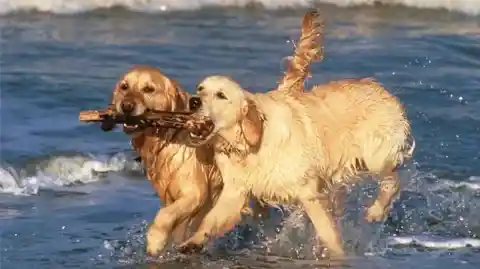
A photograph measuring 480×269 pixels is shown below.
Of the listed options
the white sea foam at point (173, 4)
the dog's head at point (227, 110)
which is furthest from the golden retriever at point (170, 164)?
the white sea foam at point (173, 4)

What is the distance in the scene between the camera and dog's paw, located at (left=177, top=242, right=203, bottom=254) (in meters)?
6.41

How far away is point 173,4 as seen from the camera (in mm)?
16719

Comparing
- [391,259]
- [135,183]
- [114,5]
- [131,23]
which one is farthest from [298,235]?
[114,5]

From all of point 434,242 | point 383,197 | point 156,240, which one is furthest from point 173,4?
point 156,240

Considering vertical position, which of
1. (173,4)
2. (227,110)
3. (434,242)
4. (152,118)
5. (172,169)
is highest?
(227,110)

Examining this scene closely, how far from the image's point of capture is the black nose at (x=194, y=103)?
19.7 feet

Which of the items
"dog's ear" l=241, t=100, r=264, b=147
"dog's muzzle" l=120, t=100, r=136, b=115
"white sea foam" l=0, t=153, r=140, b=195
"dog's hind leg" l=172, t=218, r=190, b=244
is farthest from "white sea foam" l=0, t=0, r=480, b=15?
"dog's ear" l=241, t=100, r=264, b=147

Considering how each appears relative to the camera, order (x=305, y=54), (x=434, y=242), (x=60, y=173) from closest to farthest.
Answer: (x=305, y=54) → (x=434, y=242) → (x=60, y=173)

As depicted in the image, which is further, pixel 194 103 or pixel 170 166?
pixel 170 166

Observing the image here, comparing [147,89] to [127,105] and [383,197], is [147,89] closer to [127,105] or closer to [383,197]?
[127,105]

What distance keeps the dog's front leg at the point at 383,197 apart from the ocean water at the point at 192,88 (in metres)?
0.09

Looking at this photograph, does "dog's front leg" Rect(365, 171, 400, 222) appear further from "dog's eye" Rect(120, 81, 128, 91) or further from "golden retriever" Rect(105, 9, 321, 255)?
"dog's eye" Rect(120, 81, 128, 91)

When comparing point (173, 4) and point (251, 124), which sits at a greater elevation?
point (251, 124)

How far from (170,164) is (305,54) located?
43.7 inches
